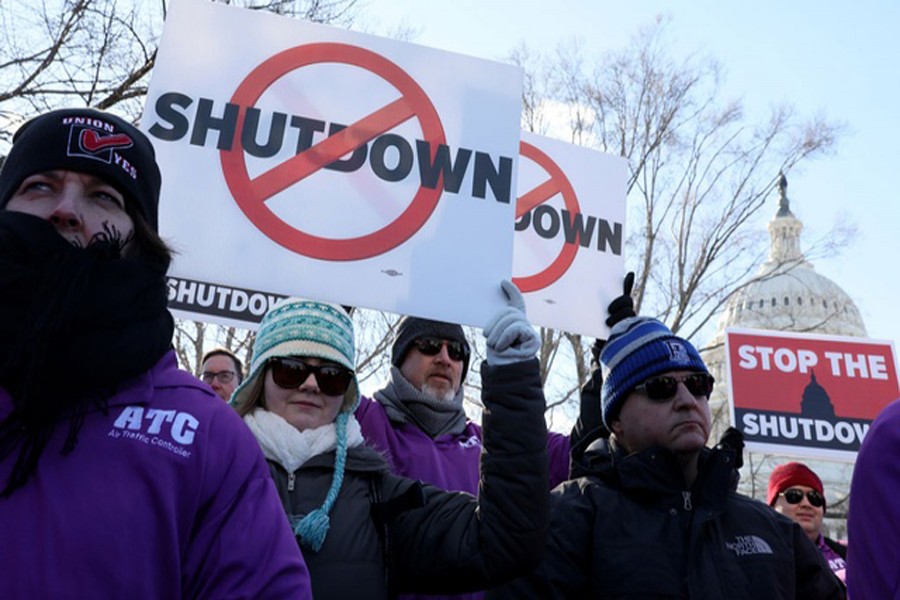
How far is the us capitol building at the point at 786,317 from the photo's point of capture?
15594 millimetres

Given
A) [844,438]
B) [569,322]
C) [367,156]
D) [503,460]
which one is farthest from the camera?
[844,438]

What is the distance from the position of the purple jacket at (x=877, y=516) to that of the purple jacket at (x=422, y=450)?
173 centimetres

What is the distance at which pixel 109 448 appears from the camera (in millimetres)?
1479

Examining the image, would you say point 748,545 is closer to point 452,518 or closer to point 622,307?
point 452,518

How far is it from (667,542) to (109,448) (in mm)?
1647

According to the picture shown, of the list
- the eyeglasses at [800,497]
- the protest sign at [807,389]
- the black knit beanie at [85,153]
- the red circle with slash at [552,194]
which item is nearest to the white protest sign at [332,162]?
the red circle with slash at [552,194]

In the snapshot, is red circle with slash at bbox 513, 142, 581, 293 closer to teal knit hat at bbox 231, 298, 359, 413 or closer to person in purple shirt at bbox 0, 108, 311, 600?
teal knit hat at bbox 231, 298, 359, 413

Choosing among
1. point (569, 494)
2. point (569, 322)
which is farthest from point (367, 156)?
point (569, 494)

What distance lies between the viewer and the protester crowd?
146 cm

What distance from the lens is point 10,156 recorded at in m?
1.77

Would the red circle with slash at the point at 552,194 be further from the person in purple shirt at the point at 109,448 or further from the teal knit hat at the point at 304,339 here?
the person in purple shirt at the point at 109,448

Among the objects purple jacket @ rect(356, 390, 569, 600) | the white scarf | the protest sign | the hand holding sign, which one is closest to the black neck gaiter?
the white scarf

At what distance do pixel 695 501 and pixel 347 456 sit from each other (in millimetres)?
1032

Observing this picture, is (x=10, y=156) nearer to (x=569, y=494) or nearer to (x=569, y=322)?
(x=569, y=494)
